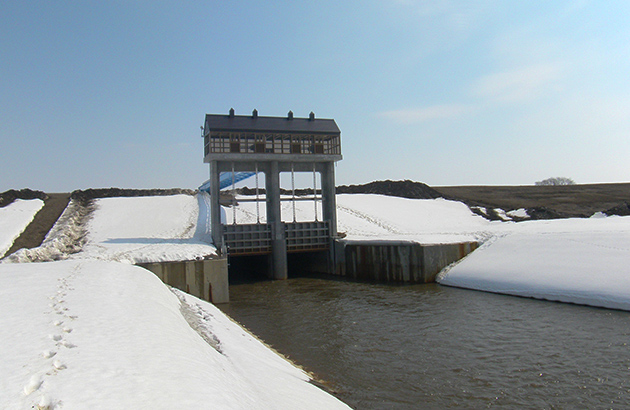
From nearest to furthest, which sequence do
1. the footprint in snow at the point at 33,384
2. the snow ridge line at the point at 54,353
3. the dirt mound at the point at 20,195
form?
the snow ridge line at the point at 54,353 → the footprint in snow at the point at 33,384 → the dirt mound at the point at 20,195

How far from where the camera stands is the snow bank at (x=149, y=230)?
22453 mm

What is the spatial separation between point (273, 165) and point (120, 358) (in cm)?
2503

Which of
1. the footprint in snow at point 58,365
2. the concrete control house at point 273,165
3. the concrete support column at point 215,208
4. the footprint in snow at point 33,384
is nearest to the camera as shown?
the footprint in snow at point 33,384

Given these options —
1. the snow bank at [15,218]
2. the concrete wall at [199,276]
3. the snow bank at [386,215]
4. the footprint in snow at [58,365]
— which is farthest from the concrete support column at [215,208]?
the footprint in snow at [58,365]

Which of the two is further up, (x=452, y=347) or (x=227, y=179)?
(x=227, y=179)

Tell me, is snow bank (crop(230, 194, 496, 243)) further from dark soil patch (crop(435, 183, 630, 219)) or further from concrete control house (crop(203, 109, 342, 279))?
dark soil patch (crop(435, 183, 630, 219))

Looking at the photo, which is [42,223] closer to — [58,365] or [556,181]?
[58,365]

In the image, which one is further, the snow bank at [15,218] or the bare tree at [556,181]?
the bare tree at [556,181]

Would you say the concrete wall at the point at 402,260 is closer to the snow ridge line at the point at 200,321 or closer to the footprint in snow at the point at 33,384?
the snow ridge line at the point at 200,321

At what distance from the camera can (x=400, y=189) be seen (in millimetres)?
57656

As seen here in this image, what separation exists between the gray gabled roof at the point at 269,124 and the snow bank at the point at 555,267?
48.0 ft

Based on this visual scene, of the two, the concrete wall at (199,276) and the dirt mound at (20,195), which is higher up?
the dirt mound at (20,195)

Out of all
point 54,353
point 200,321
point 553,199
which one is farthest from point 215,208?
point 553,199

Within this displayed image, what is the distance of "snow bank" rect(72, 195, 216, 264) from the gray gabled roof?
27.4ft
